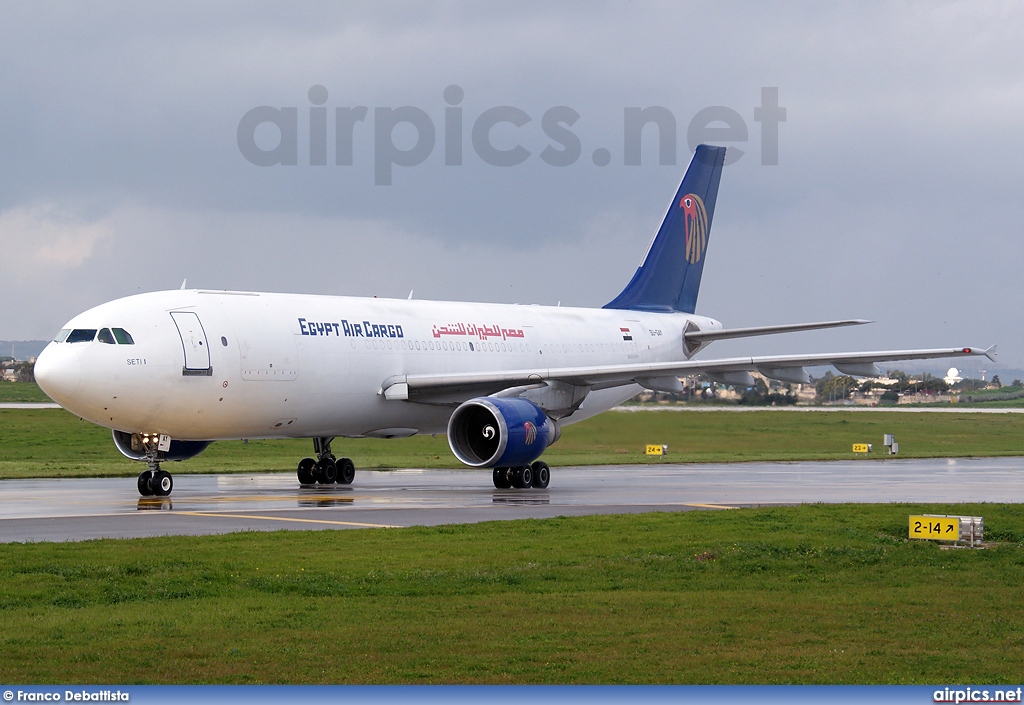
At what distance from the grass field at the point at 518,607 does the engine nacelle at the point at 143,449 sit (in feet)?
35.4

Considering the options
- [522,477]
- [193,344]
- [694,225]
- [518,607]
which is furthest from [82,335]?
[694,225]

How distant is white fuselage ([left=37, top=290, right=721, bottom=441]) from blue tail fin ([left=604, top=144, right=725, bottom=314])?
16.9ft

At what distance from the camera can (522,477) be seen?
94.2ft

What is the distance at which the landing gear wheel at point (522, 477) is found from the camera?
28.7 m

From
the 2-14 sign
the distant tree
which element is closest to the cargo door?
the 2-14 sign

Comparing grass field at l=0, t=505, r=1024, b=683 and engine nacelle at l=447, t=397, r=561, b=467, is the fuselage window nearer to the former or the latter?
engine nacelle at l=447, t=397, r=561, b=467

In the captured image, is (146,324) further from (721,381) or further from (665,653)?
(665,653)

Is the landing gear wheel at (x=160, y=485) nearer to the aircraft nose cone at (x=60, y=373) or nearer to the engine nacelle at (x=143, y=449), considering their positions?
the engine nacelle at (x=143, y=449)

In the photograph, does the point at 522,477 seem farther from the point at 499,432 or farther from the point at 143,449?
the point at 143,449

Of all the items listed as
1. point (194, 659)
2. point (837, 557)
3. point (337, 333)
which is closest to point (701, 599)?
point (837, 557)

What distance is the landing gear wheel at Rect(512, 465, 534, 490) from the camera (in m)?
28.7

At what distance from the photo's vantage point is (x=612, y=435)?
137 feet

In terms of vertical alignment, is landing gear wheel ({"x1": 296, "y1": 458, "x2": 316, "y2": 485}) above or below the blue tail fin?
below

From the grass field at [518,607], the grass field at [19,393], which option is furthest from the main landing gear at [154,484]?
the grass field at [19,393]
